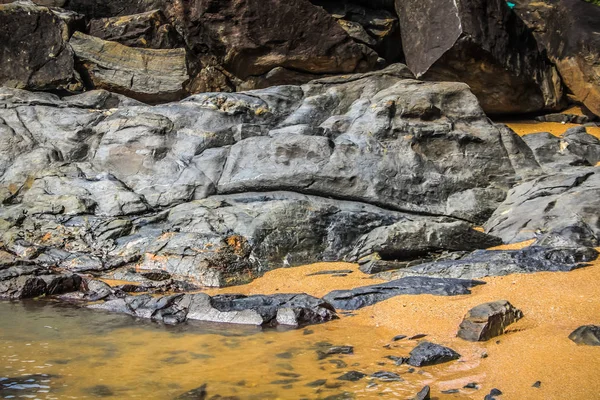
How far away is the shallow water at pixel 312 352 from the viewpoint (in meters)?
3.28

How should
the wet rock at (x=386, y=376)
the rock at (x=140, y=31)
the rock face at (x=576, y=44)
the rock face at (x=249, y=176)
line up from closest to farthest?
the wet rock at (x=386, y=376) → the rock face at (x=249, y=176) → the rock at (x=140, y=31) → the rock face at (x=576, y=44)

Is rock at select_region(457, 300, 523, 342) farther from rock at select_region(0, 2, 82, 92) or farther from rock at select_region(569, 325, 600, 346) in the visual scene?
rock at select_region(0, 2, 82, 92)

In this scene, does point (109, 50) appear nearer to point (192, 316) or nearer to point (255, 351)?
point (192, 316)

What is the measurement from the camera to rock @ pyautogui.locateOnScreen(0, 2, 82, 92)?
36.4ft

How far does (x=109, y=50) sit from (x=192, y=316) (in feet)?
28.2

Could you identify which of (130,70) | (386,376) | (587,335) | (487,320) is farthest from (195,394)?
(130,70)

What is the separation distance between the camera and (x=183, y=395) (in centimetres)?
324

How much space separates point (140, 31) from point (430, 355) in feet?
35.0

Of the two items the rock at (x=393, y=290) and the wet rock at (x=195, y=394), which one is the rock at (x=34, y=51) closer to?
the rock at (x=393, y=290)

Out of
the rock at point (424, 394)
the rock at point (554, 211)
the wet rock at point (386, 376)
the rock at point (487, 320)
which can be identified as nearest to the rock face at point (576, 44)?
the rock at point (554, 211)

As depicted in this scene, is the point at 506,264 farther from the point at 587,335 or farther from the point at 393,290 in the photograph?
the point at 587,335

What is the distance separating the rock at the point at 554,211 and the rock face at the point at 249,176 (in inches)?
15.3

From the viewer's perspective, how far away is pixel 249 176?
8023mm

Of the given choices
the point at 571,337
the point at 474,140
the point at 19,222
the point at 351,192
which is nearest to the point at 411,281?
the point at 571,337
